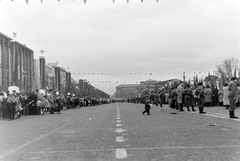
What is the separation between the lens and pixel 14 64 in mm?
98062

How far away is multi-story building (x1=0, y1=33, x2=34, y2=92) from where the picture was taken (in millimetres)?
99500

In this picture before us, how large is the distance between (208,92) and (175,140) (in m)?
24.8

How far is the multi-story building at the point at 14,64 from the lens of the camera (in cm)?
9950

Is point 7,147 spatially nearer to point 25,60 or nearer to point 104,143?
point 104,143

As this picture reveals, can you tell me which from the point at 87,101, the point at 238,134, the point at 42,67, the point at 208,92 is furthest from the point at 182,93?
the point at 42,67

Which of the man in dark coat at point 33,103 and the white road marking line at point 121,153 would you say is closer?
the white road marking line at point 121,153

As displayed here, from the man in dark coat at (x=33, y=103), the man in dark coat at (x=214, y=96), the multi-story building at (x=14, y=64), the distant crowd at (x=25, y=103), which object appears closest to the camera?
the distant crowd at (x=25, y=103)

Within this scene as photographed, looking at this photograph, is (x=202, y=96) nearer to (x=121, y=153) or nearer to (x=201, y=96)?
(x=201, y=96)

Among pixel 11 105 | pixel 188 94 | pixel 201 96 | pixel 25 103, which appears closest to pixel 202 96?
pixel 201 96

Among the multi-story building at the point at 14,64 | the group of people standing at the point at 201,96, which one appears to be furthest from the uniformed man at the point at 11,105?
the multi-story building at the point at 14,64

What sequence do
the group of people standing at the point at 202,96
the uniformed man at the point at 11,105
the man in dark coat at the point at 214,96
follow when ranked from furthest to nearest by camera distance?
the man in dark coat at the point at 214,96 < the uniformed man at the point at 11,105 < the group of people standing at the point at 202,96

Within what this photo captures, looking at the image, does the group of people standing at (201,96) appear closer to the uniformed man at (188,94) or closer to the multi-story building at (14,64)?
the uniformed man at (188,94)

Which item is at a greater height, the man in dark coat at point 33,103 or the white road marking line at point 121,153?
the man in dark coat at point 33,103

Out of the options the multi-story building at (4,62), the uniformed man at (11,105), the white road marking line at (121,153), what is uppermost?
the multi-story building at (4,62)
